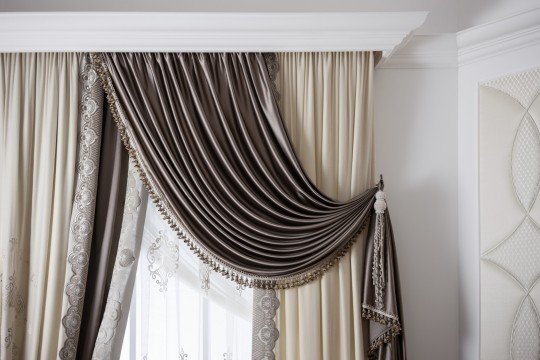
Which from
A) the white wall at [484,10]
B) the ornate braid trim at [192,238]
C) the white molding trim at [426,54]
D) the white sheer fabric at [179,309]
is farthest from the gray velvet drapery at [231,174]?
the white wall at [484,10]

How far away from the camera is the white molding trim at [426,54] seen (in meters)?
2.16

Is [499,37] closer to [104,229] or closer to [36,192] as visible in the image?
[104,229]

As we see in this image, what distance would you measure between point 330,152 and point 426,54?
73 centimetres

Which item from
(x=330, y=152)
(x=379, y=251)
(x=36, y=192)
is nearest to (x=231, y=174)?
(x=330, y=152)

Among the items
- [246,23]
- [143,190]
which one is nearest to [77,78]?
[143,190]

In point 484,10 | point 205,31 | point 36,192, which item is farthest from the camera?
point 484,10

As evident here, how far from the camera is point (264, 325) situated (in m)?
1.97

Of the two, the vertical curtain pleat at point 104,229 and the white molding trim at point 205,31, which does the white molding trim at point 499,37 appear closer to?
the white molding trim at point 205,31

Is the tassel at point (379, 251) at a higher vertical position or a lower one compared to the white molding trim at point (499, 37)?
lower

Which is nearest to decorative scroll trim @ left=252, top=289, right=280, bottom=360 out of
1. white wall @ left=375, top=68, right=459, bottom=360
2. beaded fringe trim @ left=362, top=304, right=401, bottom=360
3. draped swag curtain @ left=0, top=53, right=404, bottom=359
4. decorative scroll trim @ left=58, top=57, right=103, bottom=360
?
draped swag curtain @ left=0, top=53, right=404, bottom=359

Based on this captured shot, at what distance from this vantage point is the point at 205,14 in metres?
1.88

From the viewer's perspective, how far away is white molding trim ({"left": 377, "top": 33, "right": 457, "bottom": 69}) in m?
2.16

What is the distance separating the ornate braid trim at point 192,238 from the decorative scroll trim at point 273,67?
70 cm

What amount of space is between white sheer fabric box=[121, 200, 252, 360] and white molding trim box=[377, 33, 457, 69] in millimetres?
1372
